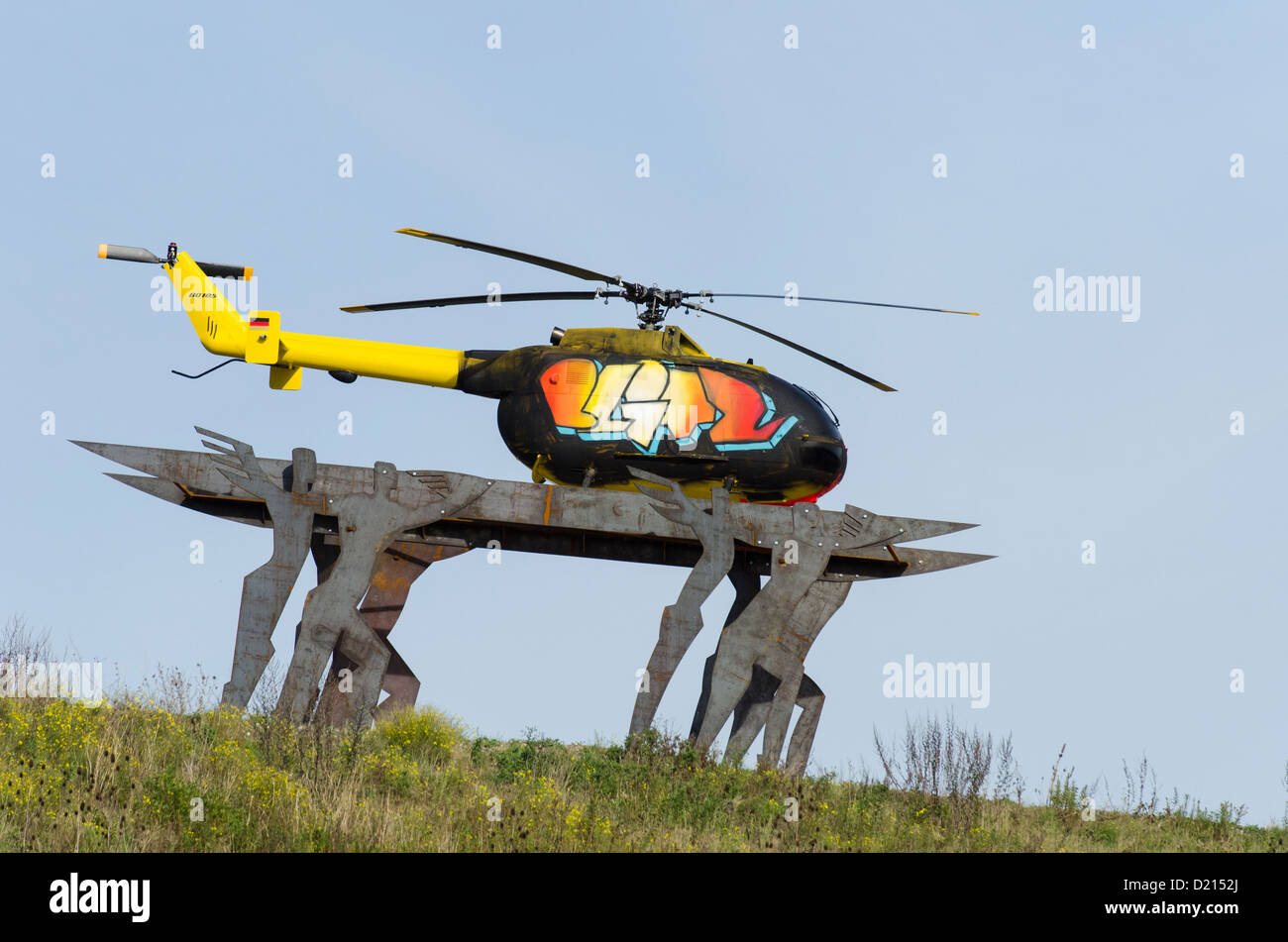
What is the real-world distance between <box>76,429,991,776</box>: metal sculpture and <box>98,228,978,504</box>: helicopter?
1.88ft

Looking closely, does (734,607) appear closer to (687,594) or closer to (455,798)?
(687,594)

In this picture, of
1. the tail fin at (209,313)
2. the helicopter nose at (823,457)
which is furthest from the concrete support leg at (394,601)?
the helicopter nose at (823,457)

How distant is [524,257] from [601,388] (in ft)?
6.91

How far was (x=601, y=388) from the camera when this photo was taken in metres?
18.0

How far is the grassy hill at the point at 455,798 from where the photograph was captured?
1065 cm

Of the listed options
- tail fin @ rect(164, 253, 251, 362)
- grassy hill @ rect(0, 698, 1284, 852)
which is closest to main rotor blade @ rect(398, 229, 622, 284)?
tail fin @ rect(164, 253, 251, 362)

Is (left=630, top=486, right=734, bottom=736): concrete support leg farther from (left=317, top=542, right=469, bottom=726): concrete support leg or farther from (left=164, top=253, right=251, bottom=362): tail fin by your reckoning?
(left=164, top=253, right=251, bottom=362): tail fin

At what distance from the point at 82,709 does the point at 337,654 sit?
4.11 metres

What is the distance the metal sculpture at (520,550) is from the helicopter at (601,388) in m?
0.57

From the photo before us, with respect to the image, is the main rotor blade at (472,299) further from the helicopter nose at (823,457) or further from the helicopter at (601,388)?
the helicopter nose at (823,457)
